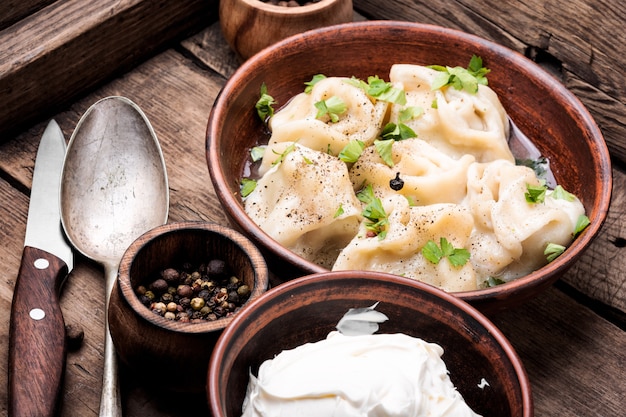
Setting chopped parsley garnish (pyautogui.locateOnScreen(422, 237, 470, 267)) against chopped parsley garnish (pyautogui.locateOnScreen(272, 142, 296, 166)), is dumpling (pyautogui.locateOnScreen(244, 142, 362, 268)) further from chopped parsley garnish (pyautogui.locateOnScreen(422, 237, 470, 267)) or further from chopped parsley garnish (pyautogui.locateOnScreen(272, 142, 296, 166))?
chopped parsley garnish (pyautogui.locateOnScreen(422, 237, 470, 267))

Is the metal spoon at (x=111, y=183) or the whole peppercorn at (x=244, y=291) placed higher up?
the whole peppercorn at (x=244, y=291)

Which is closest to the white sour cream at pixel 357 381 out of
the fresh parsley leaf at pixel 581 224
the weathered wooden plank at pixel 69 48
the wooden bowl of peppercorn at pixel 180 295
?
the wooden bowl of peppercorn at pixel 180 295

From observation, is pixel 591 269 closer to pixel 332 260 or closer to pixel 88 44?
pixel 332 260

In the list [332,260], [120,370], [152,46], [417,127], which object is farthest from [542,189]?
[152,46]

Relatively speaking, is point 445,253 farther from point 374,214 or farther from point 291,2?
point 291,2

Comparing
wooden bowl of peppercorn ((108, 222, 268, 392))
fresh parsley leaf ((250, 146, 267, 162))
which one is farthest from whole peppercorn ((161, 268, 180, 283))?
fresh parsley leaf ((250, 146, 267, 162))

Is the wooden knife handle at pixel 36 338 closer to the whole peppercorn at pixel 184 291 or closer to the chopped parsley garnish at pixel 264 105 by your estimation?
the whole peppercorn at pixel 184 291

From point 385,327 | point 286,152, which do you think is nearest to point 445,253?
point 385,327
